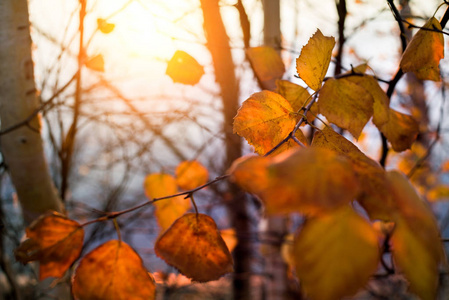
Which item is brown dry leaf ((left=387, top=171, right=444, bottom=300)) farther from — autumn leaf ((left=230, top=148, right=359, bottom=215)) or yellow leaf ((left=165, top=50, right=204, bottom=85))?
yellow leaf ((left=165, top=50, right=204, bottom=85))

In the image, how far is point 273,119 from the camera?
40cm

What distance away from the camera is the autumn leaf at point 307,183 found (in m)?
0.22

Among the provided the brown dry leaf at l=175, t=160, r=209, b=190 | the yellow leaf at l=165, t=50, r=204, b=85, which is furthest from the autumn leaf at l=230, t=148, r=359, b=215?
the brown dry leaf at l=175, t=160, r=209, b=190

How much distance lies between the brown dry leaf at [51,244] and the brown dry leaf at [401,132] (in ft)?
1.80

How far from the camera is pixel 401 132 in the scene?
1.92 ft

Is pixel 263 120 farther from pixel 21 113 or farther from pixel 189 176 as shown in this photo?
pixel 189 176

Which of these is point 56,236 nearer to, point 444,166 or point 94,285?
point 94,285

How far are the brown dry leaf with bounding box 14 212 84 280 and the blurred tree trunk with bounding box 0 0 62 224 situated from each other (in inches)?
14.3

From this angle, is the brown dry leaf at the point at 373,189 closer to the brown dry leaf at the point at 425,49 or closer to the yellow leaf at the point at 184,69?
the brown dry leaf at the point at 425,49

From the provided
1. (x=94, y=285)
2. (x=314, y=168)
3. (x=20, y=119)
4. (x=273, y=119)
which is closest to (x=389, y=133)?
(x=273, y=119)

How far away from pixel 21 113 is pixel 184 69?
0.41 metres

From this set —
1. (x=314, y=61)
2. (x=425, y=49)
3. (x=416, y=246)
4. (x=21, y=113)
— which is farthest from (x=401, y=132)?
(x=21, y=113)

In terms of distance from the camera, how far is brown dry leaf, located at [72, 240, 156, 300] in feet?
1.37

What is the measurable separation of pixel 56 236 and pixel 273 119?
0.35 m
